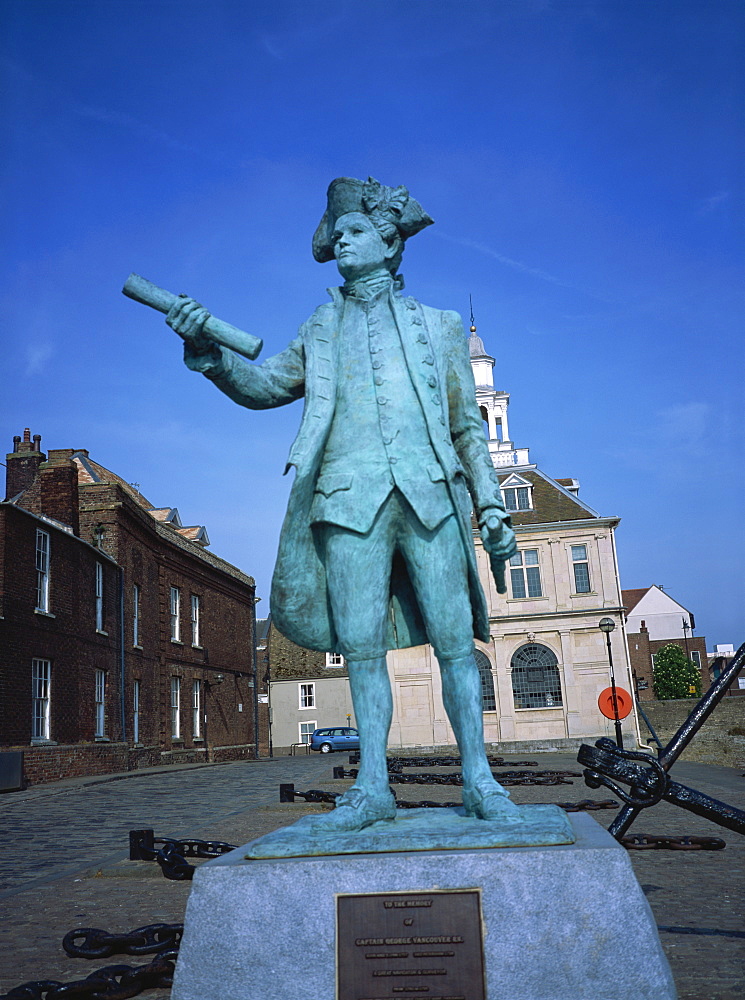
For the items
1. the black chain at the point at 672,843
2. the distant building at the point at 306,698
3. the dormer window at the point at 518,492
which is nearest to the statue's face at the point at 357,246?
the black chain at the point at 672,843

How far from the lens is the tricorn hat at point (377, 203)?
4.16 m

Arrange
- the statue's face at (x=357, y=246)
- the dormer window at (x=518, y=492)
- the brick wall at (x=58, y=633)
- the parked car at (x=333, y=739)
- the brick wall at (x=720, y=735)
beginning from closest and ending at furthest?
the statue's face at (x=357, y=246)
the brick wall at (x=58, y=633)
the brick wall at (x=720, y=735)
the dormer window at (x=518, y=492)
the parked car at (x=333, y=739)

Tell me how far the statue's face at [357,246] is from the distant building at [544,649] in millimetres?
28323

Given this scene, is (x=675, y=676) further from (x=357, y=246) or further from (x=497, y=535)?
(x=357, y=246)

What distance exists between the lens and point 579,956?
2.84 meters

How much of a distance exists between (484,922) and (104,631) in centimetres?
2253

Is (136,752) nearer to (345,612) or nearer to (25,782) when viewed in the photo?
(25,782)

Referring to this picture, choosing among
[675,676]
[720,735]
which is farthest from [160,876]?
[675,676]

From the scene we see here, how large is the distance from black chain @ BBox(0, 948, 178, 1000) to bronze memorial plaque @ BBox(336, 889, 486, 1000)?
3.46 ft

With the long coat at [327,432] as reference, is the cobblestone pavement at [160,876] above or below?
below

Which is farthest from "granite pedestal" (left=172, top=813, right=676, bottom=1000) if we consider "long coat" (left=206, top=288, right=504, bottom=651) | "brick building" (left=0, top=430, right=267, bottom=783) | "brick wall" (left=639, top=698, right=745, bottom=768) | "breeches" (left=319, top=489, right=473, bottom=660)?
"brick wall" (left=639, top=698, right=745, bottom=768)

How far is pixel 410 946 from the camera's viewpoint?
292 cm

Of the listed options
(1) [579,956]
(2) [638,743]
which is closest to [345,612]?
(1) [579,956]

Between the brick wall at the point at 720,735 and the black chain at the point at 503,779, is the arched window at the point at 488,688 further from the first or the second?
the black chain at the point at 503,779
